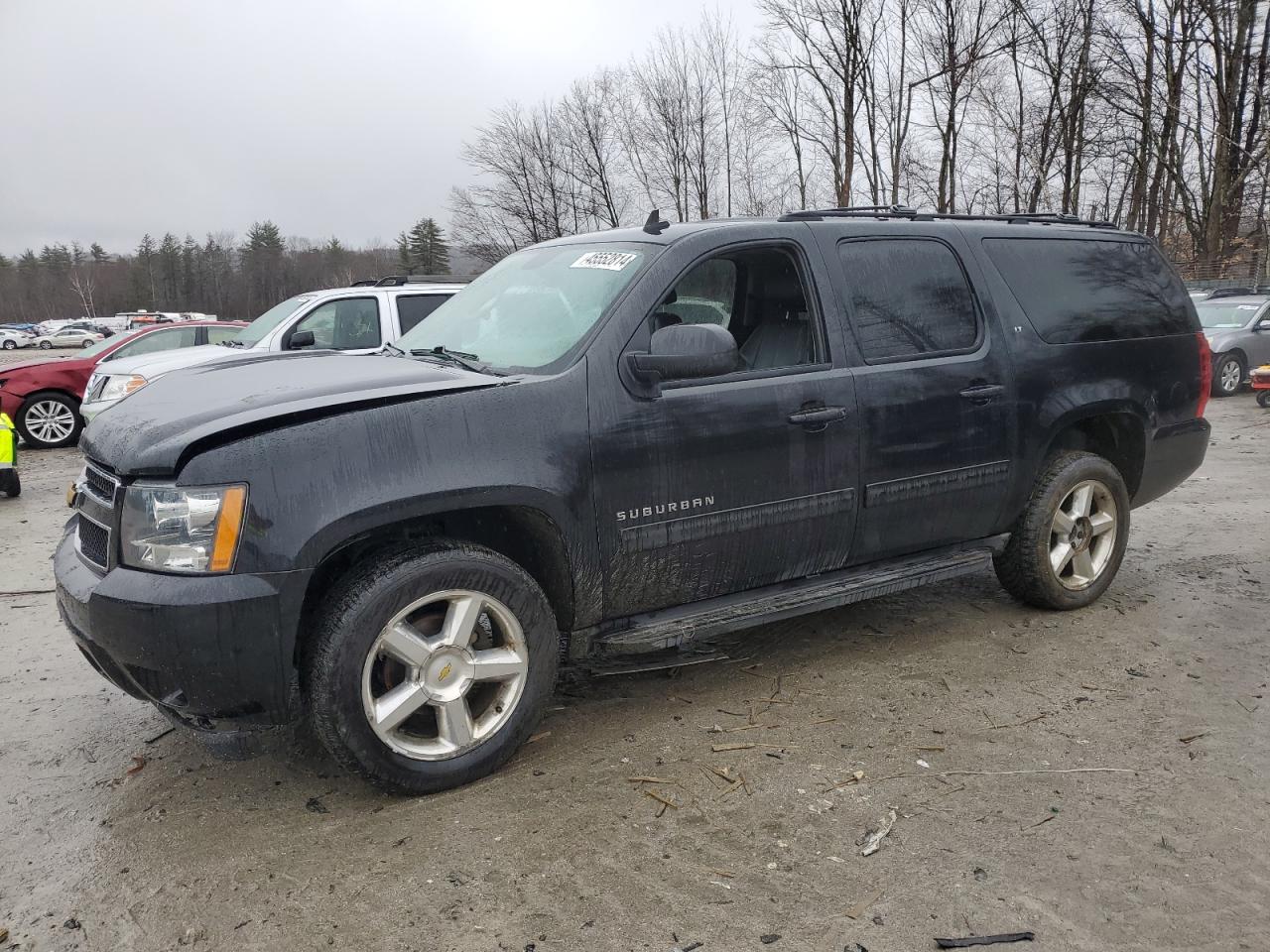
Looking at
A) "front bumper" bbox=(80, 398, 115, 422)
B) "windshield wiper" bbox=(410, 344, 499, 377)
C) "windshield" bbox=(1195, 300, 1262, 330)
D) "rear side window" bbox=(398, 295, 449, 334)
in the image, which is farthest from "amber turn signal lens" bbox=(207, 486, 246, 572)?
"windshield" bbox=(1195, 300, 1262, 330)

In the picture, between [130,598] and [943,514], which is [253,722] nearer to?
[130,598]

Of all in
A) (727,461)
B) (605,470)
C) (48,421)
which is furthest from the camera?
(48,421)

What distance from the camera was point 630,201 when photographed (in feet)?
131

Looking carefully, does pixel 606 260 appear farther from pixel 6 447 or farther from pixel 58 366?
pixel 58 366

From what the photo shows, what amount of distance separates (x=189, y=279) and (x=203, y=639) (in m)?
115

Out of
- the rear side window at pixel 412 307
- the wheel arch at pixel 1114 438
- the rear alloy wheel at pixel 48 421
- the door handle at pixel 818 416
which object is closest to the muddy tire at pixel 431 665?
the door handle at pixel 818 416

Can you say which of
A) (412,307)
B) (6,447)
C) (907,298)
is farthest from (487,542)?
(6,447)

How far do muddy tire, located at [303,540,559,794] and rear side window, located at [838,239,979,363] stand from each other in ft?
6.17

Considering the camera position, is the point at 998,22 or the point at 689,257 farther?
the point at 998,22

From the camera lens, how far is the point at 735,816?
295 cm

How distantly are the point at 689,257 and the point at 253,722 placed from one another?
227 cm

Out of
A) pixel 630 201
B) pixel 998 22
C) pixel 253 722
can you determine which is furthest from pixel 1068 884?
pixel 630 201

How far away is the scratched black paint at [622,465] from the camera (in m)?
2.73

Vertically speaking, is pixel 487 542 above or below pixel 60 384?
below
